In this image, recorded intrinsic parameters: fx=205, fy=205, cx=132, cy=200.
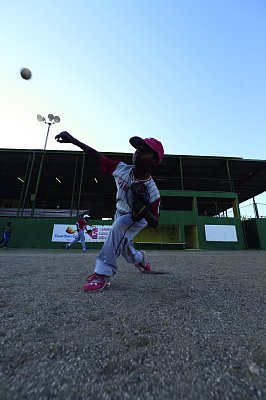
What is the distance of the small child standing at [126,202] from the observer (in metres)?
2.03

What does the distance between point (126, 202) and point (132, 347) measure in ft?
5.12

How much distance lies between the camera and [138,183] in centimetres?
221

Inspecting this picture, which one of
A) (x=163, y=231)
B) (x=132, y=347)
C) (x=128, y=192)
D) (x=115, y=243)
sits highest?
(x=163, y=231)

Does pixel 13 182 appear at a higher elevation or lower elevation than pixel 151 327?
higher

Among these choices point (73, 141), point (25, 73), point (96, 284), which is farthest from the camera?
point (25, 73)

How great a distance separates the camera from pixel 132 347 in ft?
2.99

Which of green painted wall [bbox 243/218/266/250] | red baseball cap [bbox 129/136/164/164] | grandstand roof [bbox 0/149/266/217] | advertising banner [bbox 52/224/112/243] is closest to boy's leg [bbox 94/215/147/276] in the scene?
red baseball cap [bbox 129/136/164/164]

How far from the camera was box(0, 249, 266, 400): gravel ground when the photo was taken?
65cm

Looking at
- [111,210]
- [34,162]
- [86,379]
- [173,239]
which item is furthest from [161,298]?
[111,210]

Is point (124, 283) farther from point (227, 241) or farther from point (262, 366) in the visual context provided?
point (227, 241)

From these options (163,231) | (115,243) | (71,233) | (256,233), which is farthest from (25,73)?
(256,233)

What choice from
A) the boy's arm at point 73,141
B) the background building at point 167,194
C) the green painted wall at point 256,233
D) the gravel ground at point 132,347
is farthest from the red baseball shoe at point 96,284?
the green painted wall at point 256,233

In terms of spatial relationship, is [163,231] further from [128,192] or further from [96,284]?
[96,284]

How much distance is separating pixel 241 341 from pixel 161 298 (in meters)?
0.76
